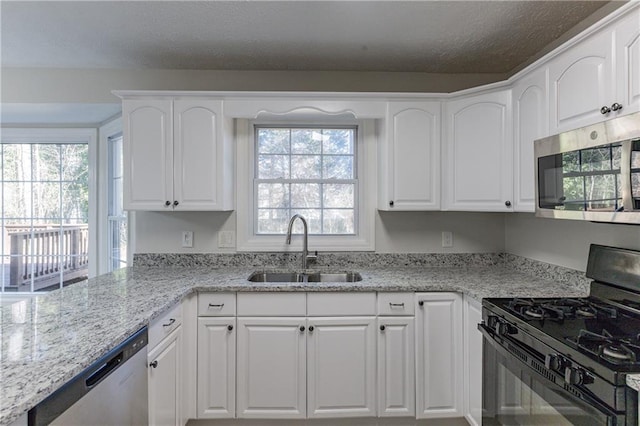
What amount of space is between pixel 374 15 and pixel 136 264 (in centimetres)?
240

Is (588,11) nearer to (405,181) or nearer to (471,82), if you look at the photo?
(471,82)

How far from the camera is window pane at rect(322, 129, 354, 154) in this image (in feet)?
8.96

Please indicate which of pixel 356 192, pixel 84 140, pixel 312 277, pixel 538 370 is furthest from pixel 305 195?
pixel 84 140

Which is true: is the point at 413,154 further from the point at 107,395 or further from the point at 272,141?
the point at 107,395

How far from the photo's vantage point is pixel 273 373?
6.56 feet

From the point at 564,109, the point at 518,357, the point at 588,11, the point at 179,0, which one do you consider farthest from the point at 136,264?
the point at 588,11

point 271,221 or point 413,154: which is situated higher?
point 413,154

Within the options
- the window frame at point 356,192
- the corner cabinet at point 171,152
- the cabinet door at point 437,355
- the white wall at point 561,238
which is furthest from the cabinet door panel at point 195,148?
the white wall at point 561,238

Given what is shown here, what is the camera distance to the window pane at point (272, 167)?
2.70 meters

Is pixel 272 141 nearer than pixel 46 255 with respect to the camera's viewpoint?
Yes

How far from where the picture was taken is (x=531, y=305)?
1.55 metres

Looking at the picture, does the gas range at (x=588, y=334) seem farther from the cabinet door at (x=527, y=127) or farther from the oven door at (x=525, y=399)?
the cabinet door at (x=527, y=127)

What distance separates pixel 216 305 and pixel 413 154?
1.63 m

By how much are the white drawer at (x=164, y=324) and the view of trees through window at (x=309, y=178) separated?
39.1 inches
